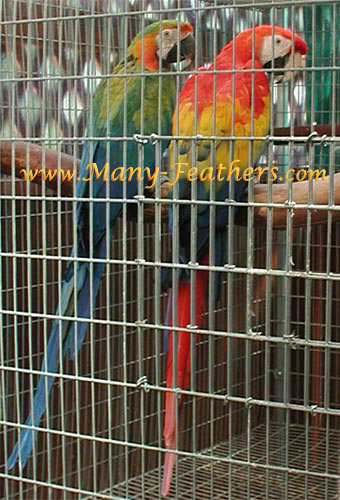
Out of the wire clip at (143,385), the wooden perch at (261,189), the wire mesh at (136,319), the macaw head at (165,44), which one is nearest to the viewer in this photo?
the wire clip at (143,385)

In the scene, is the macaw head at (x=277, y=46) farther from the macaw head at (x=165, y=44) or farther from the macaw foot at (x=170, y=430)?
the macaw foot at (x=170, y=430)

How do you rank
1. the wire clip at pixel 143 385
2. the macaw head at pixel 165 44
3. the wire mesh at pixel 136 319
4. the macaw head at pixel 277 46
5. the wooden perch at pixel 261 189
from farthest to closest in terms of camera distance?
the wire mesh at pixel 136 319 → the macaw head at pixel 165 44 → the macaw head at pixel 277 46 → the wooden perch at pixel 261 189 → the wire clip at pixel 143 385

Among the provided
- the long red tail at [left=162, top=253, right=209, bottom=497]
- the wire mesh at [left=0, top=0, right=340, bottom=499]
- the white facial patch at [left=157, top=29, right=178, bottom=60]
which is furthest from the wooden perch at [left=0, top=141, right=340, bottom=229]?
the white facial patch at [left=157, top=29, right=178, bottom=60]

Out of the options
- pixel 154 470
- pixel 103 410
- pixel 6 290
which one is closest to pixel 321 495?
pixel 154 470

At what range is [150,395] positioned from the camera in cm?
202

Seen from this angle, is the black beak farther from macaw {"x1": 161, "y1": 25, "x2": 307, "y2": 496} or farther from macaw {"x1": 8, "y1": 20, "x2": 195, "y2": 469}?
macaw {"x1": 161, "y1": 25, "x2": 307, "y2": 496}

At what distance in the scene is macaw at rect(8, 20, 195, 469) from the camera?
51.8 inches

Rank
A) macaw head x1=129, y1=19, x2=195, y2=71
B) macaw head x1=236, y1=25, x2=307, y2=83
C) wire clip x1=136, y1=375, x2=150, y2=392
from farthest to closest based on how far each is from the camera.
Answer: macaw head x1=129, y1=19, x2=195, y2=71 → macaw head x1=236, y1=25, x2=307, y2=83 → wire clip x1=136, y1=375, x2=150, y2=392

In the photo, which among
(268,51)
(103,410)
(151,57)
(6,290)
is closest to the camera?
(268,51)

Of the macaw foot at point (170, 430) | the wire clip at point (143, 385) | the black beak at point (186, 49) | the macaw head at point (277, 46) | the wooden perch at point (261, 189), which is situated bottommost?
the macaw foot at point (170, 430)

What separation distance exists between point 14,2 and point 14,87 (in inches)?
5.6

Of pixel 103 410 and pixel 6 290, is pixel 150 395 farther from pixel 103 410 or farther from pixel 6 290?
pixel 6 290

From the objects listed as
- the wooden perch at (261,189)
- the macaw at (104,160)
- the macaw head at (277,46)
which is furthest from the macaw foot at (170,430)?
the macaw head at (277,46)

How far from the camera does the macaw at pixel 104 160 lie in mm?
1316
